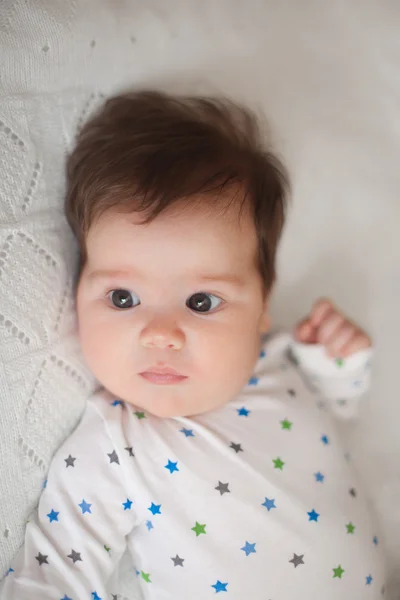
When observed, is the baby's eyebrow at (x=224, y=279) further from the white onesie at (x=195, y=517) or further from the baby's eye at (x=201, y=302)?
the white onesie at (x=195, y=517)

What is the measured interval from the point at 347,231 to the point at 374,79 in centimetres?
33

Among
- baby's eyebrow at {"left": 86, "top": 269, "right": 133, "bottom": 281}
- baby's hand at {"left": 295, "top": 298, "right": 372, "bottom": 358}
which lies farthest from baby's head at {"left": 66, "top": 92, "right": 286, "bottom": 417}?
baby's hand at {"left": 295, "top": 298, "right": 372, "bottom": 358}

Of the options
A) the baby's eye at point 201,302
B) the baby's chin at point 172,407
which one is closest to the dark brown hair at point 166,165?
the baby's eye at point 201,302

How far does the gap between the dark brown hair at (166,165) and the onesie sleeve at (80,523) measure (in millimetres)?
313

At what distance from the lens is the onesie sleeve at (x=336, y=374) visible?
1188 millimetres

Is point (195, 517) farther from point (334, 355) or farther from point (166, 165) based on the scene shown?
point (166, 165)

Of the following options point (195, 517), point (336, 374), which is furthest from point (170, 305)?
point (336, 374)

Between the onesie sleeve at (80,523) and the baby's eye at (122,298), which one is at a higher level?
the baby's eye at (122,298)

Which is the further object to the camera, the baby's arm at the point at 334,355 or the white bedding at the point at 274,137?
the baby's arm at the point at 334,355

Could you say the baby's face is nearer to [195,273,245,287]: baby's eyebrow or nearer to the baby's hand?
[195,273,245,287]: baby's eyebrow

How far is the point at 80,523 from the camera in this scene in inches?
37.0

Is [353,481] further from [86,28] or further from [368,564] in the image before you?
[86,28]

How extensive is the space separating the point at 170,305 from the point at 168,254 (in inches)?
3.1

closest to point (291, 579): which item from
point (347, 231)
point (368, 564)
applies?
point (368, 564)
